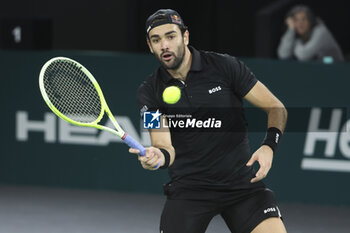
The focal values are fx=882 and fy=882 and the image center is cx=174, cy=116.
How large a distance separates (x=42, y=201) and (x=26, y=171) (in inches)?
25.8

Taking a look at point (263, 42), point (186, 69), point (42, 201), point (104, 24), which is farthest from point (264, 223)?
point (104, 24)

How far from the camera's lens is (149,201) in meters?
8.27

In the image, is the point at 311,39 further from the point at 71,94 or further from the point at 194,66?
the point at 194,66

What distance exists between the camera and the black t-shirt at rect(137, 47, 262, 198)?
5223mm

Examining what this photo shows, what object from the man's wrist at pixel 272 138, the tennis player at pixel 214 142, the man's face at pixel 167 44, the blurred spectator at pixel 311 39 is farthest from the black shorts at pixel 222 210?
the blurred spectator at pixel 311 39

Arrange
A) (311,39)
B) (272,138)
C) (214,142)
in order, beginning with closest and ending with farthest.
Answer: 1. (272,138)
2. (214,142)
3. (311,39)

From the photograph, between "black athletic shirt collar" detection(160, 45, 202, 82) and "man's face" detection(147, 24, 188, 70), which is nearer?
"man's face" detection(147, 24, 188, 70)

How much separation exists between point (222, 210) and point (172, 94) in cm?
76

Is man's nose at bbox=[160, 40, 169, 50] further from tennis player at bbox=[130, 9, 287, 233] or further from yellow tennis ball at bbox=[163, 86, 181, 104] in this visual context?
yellow tennis ball at bbox=[163, 86, 181, 104]

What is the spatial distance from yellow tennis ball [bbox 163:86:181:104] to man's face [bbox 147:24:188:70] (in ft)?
0.53

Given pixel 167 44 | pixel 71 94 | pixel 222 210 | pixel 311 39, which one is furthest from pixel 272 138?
pixel 311 39

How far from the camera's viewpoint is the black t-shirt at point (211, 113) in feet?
17.1

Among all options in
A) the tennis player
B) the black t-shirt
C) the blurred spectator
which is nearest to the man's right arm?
the tennis player

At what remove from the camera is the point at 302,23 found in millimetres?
8914
